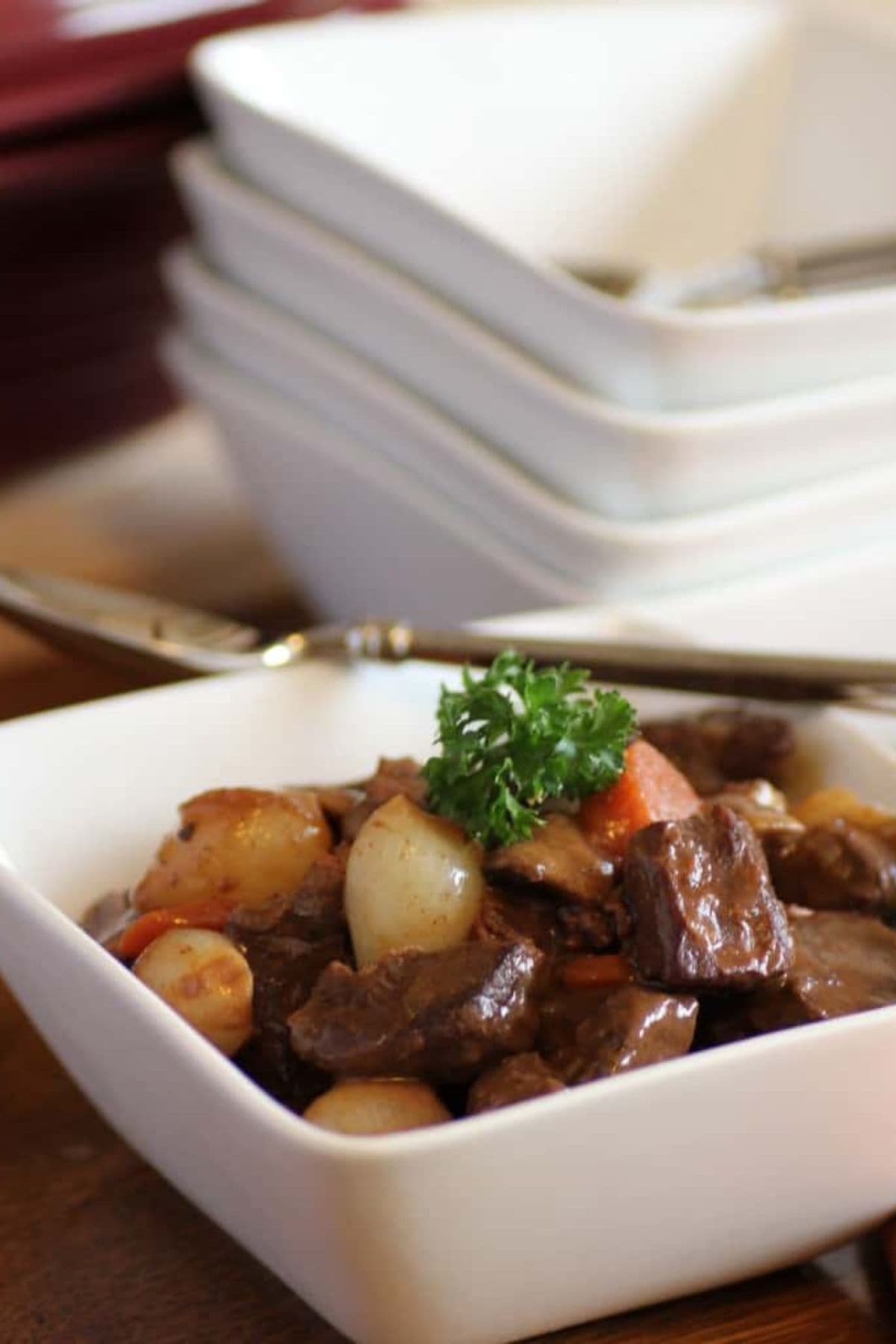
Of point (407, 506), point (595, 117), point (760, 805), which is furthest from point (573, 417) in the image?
point (595, 117)

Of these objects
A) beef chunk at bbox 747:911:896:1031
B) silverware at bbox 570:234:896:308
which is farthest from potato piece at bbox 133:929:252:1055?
silverware at bbox 570:234:896:308

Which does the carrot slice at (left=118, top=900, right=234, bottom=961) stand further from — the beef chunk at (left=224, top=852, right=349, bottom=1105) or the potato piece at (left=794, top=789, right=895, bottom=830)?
the potato piece at (left=794, top=789, right=895, bottom=830)

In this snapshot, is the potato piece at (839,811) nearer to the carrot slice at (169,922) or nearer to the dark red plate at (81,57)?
the carrot slice at (169,922)

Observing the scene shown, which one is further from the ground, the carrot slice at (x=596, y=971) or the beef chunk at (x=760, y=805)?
the carrot slice at (x=596, y=971)

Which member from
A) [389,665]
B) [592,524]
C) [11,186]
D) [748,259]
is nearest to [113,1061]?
[389,665]

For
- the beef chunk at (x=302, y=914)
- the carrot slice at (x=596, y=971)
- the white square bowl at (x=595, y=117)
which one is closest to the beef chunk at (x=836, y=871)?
the carrot slice at (x=596, y=971)

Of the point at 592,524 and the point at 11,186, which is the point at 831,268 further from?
the point at 11,186
